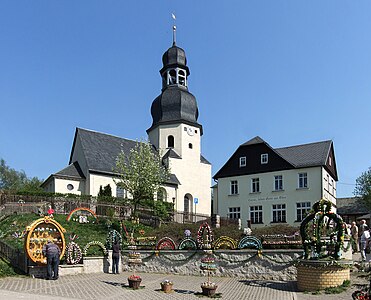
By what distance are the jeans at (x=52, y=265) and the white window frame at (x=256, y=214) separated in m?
28.7

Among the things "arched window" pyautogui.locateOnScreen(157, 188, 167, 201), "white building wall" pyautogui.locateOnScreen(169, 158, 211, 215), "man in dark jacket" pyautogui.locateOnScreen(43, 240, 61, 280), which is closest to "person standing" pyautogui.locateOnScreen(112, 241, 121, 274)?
"man in dark jacket" pyautogui.locateOnScreen(43, 240, 61, 280)

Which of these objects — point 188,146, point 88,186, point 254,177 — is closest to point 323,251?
point 254,177

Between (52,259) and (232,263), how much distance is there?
23.6 ft

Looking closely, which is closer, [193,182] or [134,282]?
[134,282]

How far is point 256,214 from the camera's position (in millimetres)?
42719

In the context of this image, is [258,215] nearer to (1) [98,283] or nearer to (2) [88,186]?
(2) [88,186]

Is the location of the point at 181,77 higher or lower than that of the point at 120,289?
higher

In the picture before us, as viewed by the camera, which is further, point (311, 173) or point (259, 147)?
point (259, 147)

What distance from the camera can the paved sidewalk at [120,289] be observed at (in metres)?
13.2

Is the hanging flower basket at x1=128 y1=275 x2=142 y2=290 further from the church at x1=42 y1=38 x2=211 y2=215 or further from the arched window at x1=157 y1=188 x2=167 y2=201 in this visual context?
the church at x1=42 y1=38 x2=211 y2=215

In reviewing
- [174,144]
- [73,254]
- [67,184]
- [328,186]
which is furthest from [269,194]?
[73,254]

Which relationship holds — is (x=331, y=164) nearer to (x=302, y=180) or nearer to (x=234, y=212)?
(x=302, y=180)

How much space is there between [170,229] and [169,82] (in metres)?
31.4

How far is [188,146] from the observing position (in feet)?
176
